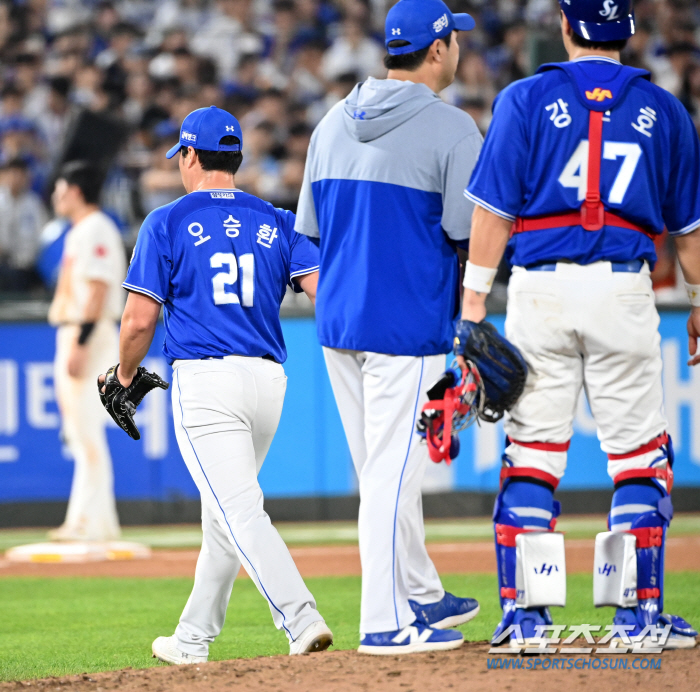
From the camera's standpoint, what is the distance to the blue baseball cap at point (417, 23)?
14.6ft

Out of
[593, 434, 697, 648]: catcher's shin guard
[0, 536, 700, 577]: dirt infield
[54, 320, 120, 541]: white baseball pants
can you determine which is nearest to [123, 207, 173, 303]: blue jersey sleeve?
[593, 434, 697, 648]: catcher's shin guard

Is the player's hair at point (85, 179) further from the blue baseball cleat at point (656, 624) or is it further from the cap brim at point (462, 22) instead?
the blue baseball cleat at point (656, 624)

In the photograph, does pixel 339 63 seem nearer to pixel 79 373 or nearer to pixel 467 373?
pixel 79 373

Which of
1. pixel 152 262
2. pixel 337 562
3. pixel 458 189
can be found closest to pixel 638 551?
pixel 458 189

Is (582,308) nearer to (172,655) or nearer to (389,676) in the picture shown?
(389,676)

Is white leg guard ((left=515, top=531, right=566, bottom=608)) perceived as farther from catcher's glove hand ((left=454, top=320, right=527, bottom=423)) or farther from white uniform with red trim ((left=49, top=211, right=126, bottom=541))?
white uniform with red trim ((left=49, top=211, right=126, bottom=541))

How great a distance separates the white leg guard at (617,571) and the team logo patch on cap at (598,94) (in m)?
1.51

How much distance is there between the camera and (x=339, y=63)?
1439 cm

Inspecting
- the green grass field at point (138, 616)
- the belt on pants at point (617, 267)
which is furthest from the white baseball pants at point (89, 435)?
the belt on pants at point (617, 267)

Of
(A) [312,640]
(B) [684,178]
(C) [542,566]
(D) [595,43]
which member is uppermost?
(D) [595,43]

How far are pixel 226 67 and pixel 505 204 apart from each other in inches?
442

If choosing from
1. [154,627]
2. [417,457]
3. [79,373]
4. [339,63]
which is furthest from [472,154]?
[339,63]

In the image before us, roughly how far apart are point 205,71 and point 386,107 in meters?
10.1

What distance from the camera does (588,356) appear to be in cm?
404
